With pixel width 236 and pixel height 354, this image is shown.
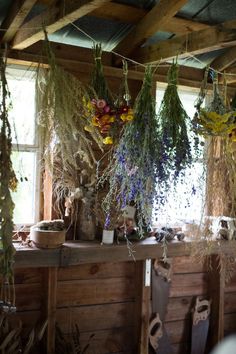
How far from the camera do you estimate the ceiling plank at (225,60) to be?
281 cm

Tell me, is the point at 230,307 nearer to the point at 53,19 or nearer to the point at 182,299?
the point at 182,299

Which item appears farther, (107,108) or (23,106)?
(23,106)

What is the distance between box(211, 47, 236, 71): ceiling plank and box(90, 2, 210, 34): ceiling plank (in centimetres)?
37

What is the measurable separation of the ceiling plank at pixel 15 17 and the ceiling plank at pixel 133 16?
0.48 m

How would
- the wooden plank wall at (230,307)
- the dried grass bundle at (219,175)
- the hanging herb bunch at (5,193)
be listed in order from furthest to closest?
the wooden plank wall at (230,307), the dried grass bundle at (219,175), the hanging herb bunch at (5,193)

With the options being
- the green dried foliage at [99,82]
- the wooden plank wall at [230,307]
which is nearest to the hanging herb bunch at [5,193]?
the green dried foliage at [99,82]

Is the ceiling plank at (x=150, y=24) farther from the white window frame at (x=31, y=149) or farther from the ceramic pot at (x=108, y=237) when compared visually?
the ceramic pot at (x=108, y=237)

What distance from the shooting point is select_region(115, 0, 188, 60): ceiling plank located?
86.4 inches

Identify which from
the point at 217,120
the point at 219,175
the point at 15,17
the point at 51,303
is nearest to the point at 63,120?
the point at 15,17

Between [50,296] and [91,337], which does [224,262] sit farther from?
[50,296]

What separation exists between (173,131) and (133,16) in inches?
32.2

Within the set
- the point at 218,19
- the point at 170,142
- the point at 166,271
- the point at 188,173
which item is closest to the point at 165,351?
the point at 166,271

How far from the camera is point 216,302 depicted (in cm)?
312

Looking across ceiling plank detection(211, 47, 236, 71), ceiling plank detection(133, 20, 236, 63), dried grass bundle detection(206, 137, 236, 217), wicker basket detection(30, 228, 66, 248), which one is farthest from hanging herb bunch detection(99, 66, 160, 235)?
ceiling plank detection(211, 47, 236, 71)
